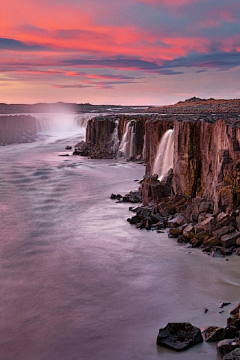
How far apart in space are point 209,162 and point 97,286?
10665mm

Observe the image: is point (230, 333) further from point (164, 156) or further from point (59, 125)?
point (59, 125)

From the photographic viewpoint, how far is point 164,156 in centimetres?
3162

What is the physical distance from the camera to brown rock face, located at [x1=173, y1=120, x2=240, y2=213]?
19.1 meters

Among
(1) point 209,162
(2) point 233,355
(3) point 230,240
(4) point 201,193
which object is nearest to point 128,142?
(4) point 201,193

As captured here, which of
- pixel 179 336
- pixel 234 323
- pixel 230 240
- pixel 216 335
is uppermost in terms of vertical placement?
pixel 230 240

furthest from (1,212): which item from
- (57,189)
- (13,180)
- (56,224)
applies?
(13,180)

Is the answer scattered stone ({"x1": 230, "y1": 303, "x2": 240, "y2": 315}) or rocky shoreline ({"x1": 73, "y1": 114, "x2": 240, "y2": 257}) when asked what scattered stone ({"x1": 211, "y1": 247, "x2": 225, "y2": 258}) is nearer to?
rocky shoreline ({"x1": 73, "y1": 114, "x2": 240, "y2": 257})

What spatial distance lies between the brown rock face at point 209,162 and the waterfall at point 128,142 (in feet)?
87.2

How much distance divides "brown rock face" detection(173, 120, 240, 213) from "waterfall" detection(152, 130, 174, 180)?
482 cm

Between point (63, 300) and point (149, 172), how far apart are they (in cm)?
2101

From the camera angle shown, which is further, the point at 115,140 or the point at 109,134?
the point at 109,134

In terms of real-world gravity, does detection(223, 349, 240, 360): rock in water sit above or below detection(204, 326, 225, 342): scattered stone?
above

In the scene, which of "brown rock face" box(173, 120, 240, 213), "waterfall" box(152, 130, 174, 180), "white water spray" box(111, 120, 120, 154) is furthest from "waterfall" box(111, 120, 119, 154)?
"brown rock face" box(173, 120, 240, 213)

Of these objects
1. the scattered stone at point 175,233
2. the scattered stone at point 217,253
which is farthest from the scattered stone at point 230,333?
the scattered stone at point 175,233
